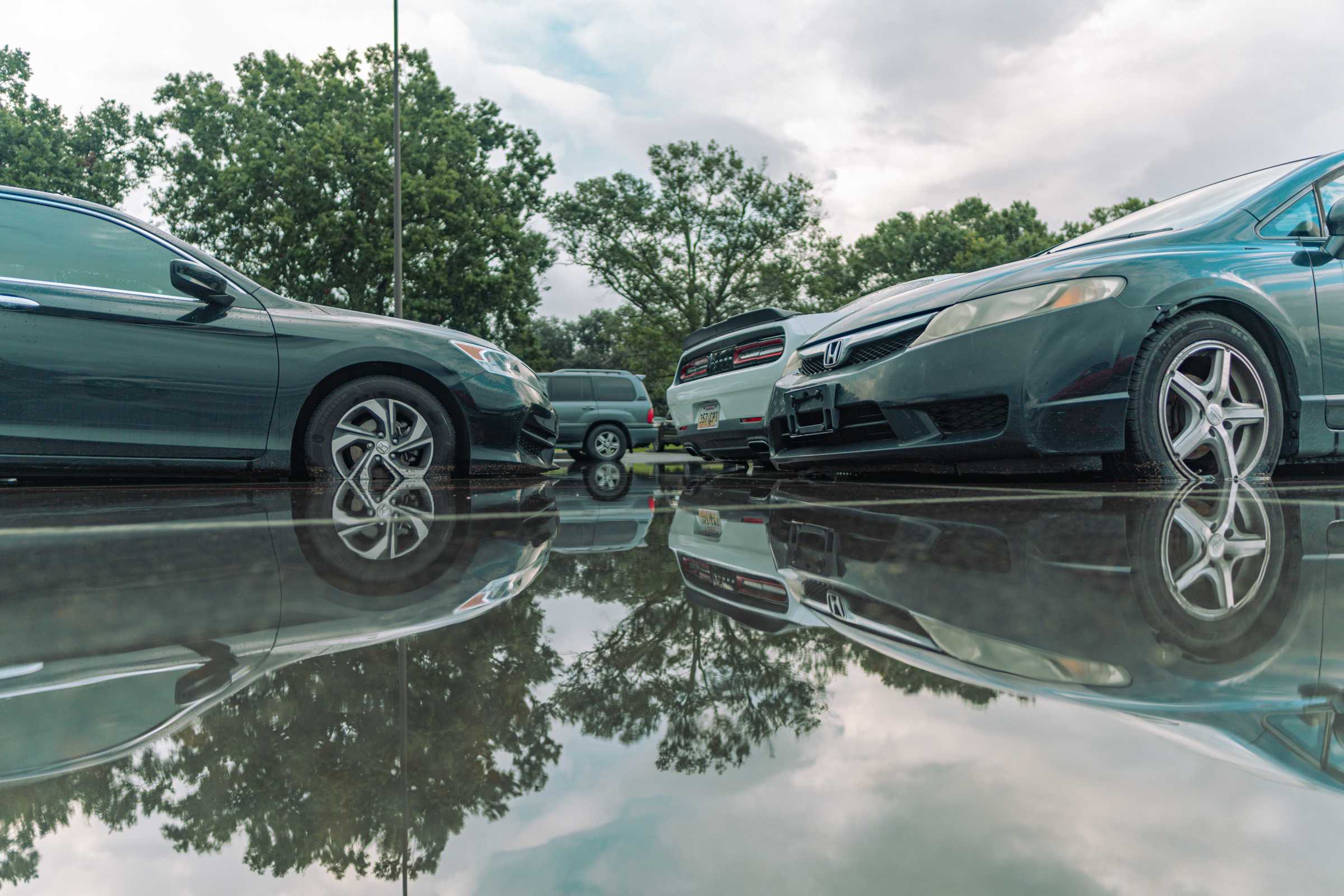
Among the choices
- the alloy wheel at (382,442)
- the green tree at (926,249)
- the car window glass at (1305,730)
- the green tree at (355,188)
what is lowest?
the car window glass at (1305,730)

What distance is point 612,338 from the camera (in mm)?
59969

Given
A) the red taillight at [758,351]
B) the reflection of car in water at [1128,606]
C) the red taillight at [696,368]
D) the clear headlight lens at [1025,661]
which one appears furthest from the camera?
the red taillight at [696,368]

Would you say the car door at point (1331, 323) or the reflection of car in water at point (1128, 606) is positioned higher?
the car door at point (1331, 323)

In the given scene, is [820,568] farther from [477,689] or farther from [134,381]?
[134,381]

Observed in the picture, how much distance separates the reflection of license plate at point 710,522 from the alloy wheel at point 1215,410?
1997mm

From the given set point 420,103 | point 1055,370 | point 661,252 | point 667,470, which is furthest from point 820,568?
point 661,252

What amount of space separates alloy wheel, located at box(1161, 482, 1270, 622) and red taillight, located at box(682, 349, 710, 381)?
15.7 feet

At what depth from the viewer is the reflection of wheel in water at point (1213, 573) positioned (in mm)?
1403

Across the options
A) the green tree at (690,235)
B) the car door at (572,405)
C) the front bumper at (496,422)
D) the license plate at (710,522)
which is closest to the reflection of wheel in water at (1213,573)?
the license plate at (710,522)

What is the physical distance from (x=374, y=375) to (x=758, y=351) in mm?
3074

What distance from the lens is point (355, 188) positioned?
→ 22938 millimetres

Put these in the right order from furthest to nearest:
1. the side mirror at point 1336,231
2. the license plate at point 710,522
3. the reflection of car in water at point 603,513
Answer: the side mirror at point 1336,231 → the license plate at point 710,522 → the reflection of car in water at point 603,513

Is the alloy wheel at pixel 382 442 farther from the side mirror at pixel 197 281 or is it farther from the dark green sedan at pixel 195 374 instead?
the side mirror at pixel 197 281

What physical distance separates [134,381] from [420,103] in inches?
977
